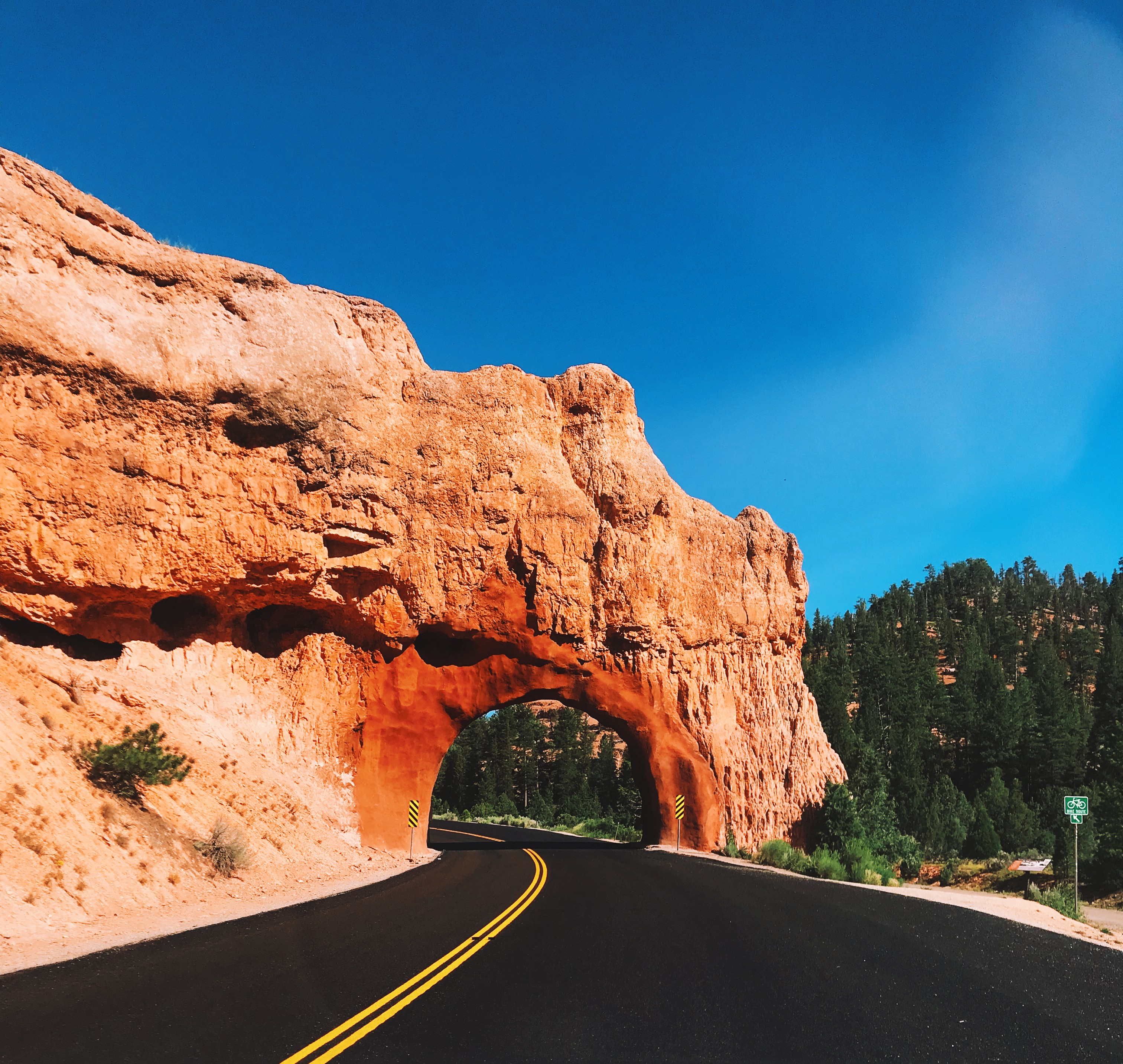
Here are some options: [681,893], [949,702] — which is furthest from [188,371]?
[949,702]

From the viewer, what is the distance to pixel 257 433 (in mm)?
23000

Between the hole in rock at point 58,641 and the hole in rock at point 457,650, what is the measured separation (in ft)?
32.6

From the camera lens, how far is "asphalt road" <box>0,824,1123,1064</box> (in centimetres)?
606

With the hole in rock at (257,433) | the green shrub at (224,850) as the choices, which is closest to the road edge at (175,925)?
the green shrub at (224,850)

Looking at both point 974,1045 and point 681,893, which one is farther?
point 681,893

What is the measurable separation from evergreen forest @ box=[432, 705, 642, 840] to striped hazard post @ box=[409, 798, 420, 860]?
154 feet

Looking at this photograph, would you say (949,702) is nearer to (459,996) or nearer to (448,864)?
(448,864)

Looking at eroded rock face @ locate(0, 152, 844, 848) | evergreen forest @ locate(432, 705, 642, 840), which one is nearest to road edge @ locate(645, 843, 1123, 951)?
eroded rock face @ locate(0, 152, 844, 848)

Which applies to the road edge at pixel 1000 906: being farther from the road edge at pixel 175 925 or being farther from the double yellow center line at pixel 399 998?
the road edge at pixel 175 925

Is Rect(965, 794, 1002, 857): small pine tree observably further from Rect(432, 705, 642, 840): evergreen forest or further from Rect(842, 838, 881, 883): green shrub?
Rect(842, 838, 881, 883): green shrub

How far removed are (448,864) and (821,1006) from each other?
54.3 feet

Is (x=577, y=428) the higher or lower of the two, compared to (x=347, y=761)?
higher

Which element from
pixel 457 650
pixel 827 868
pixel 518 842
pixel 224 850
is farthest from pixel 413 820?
pixel 518 842

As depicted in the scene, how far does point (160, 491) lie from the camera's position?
70.4ft
